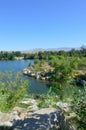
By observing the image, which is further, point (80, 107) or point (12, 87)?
point (12, 87)

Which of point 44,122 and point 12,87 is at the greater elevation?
point 44,122

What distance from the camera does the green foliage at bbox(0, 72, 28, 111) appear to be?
52.5 feet

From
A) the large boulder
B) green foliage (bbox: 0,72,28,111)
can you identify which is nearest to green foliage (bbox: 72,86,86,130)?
the large boulder

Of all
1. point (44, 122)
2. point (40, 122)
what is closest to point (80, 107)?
point (44, 122)

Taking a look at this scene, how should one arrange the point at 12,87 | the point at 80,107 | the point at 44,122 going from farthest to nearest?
the point at 12,87 < the point at 44,122 < the point at 80,107

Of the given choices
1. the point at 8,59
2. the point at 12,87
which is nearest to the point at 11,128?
the point at 12,87

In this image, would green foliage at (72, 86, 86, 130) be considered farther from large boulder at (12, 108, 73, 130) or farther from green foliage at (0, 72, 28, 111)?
green foliage at (0, 72, 28, 111)

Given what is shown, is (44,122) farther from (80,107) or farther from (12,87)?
(12,87)

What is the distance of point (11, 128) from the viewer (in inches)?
323

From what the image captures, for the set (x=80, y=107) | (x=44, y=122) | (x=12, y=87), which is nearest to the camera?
(x=80, y=107)

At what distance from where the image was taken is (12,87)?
17422mm

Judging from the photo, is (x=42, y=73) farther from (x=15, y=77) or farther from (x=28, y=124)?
(x=28, y=124)

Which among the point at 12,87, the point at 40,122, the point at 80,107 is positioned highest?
the point at 80,107

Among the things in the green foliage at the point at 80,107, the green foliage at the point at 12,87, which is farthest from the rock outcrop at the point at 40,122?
the green foliage at the point at 12,87
